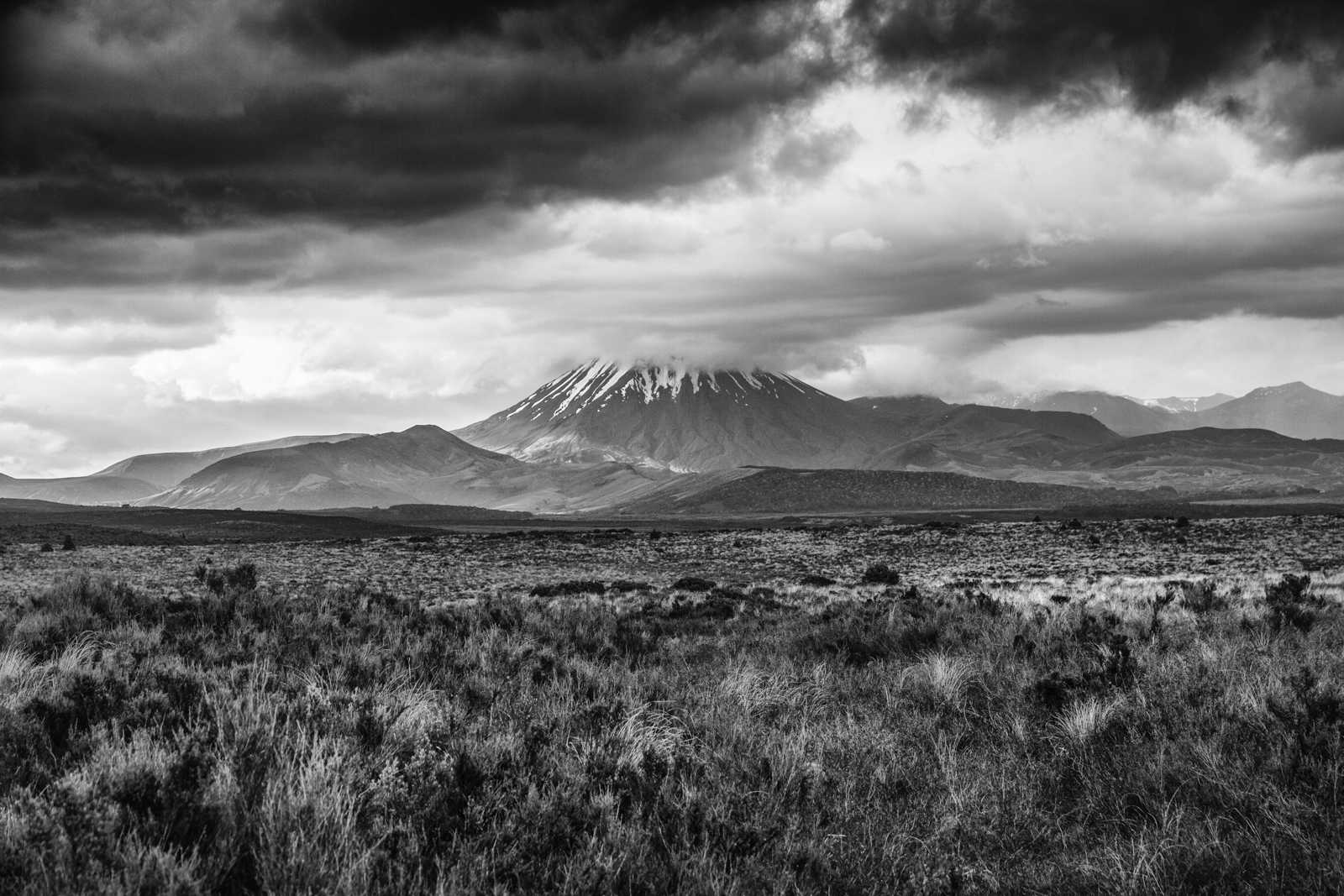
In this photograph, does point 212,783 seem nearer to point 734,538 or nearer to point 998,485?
point 734,538

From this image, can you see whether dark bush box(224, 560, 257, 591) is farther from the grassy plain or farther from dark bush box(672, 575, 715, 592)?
dark bush box(672, 575, 715, 592)

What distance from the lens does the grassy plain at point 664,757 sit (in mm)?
3988

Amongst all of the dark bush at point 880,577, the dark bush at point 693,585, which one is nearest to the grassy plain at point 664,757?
the dark bush at point 693,585

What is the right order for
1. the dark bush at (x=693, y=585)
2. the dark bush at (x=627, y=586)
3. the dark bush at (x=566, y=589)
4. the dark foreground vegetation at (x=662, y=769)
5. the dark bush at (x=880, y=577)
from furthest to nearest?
the dark bush at (x=880, y=577)
the dark bush at (x=693, y=585)
the dark bush at (x=627, y=586)
the dark bush at (x=566, y=589)
the dark foreground vegetation at (x=662, y=769)

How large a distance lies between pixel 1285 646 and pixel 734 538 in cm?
5782

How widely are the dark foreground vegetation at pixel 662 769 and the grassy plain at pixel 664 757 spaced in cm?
3

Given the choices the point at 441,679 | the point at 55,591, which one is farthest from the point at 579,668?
the point at 55,591

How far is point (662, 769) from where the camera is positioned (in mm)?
5301

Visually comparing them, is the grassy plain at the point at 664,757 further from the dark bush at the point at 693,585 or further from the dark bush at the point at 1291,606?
the dark bush at the point at 693,585

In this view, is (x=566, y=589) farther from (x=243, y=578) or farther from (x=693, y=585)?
(x=243, y=578)

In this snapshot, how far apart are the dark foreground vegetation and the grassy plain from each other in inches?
1.0

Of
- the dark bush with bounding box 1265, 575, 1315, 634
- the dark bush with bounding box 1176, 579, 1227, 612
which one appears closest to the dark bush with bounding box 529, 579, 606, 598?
the dark bush with bounding box 1176, 579, 1227, 612

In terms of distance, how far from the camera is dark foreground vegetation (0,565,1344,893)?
13.0ft

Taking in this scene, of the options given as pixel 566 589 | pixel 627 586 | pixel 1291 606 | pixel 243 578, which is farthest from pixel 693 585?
pixel 1291 606
